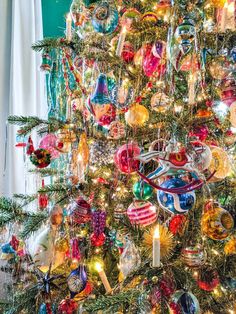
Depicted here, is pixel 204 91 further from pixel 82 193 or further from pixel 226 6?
pixel 82 193

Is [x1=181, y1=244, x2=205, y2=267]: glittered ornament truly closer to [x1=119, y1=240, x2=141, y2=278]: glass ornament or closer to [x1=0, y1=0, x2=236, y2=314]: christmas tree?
[x1=0, y1=0, x2=236, y2=314]: christmas tree

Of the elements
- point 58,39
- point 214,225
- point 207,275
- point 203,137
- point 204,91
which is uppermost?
point 58,39

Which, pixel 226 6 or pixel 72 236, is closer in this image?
pixel 226 6

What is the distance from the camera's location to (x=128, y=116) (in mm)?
885

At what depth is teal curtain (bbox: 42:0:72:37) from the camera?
6.07ft

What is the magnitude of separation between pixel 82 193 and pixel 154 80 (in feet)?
1.33

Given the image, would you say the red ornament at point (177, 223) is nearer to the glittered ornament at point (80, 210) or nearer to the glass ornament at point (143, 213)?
the glass ornament at point (143, 213)

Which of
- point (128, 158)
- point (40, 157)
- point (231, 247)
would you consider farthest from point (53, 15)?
point (231, 247)

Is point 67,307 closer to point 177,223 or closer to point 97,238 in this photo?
point 97,238

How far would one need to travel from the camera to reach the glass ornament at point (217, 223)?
801 millimetres

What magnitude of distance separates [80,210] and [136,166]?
0.63 ft

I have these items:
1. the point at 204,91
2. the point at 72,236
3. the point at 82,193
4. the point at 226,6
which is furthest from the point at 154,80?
the point at 72,236

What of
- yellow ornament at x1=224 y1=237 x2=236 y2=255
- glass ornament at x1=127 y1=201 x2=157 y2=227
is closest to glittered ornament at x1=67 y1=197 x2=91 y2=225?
glass ornament at x1=127 y1=201 x2=157 y2=227

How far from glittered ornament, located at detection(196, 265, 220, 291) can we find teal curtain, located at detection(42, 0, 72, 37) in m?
1.49
